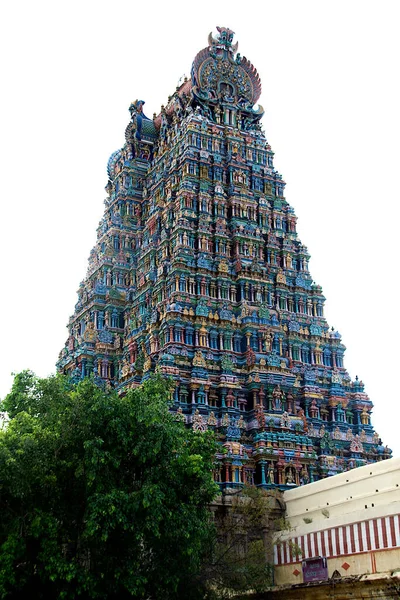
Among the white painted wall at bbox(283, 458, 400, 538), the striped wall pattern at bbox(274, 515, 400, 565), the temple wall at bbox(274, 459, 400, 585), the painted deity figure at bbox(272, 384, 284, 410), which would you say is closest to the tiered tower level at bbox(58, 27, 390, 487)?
the painted deity figure at bbox(272, 384, 284, 410)

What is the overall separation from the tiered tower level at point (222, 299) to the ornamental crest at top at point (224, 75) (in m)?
0.10

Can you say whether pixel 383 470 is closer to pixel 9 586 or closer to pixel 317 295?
pixel 9 586

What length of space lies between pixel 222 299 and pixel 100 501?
21.5 metres

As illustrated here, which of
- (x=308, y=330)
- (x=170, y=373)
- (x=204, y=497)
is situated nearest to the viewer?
(x=204, y=497)

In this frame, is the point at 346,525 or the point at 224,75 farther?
the point at 224,75

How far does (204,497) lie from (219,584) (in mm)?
3419

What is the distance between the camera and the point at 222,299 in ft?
151

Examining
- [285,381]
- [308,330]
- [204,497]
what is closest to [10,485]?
[204,497]

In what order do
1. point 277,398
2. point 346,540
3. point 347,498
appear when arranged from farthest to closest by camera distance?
1. point 277,398
2. point 347,498
3. point 346,540

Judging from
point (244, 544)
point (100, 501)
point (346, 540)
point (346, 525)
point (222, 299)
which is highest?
point (222, 299)

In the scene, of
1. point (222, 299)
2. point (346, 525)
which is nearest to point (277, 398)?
point (222, 299)

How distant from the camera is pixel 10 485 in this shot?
87.9 feet

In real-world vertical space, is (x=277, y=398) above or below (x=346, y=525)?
above

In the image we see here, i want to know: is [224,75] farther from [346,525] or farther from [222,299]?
[346,525]
